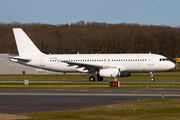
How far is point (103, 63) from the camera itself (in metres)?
46.6

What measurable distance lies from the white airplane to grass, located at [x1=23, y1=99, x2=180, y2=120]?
84.1 ft

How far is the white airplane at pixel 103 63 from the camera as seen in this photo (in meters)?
44.8

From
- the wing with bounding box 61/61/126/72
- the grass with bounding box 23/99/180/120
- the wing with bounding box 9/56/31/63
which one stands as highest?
the wing with bounding box 9/56/31/63

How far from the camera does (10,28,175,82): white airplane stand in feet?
147

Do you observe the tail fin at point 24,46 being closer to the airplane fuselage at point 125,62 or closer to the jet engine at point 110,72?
the airplane fuselage at point 125,62

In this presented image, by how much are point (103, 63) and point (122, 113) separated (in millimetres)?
31074

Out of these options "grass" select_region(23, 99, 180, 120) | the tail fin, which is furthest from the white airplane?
"grass" select_region(23, 99, 180, 120)

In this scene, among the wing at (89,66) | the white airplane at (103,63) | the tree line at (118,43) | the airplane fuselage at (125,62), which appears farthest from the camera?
the tree line at (118,43)

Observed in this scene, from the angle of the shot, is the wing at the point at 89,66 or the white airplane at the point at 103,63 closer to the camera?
the wing at the point at 89,66

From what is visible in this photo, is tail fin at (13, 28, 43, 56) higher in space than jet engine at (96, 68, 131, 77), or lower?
higher

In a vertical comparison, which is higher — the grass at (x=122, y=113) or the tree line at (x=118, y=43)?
the tree line at (x=118, y=43)

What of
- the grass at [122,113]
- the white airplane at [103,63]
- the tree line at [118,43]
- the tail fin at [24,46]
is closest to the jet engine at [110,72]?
the white airplane at [103,63]

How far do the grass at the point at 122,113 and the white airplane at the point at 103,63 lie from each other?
25.6m

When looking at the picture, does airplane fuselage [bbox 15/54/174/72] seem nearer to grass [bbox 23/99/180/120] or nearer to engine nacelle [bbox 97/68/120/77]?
engine nacelle [bbox 97/68/120/77]
